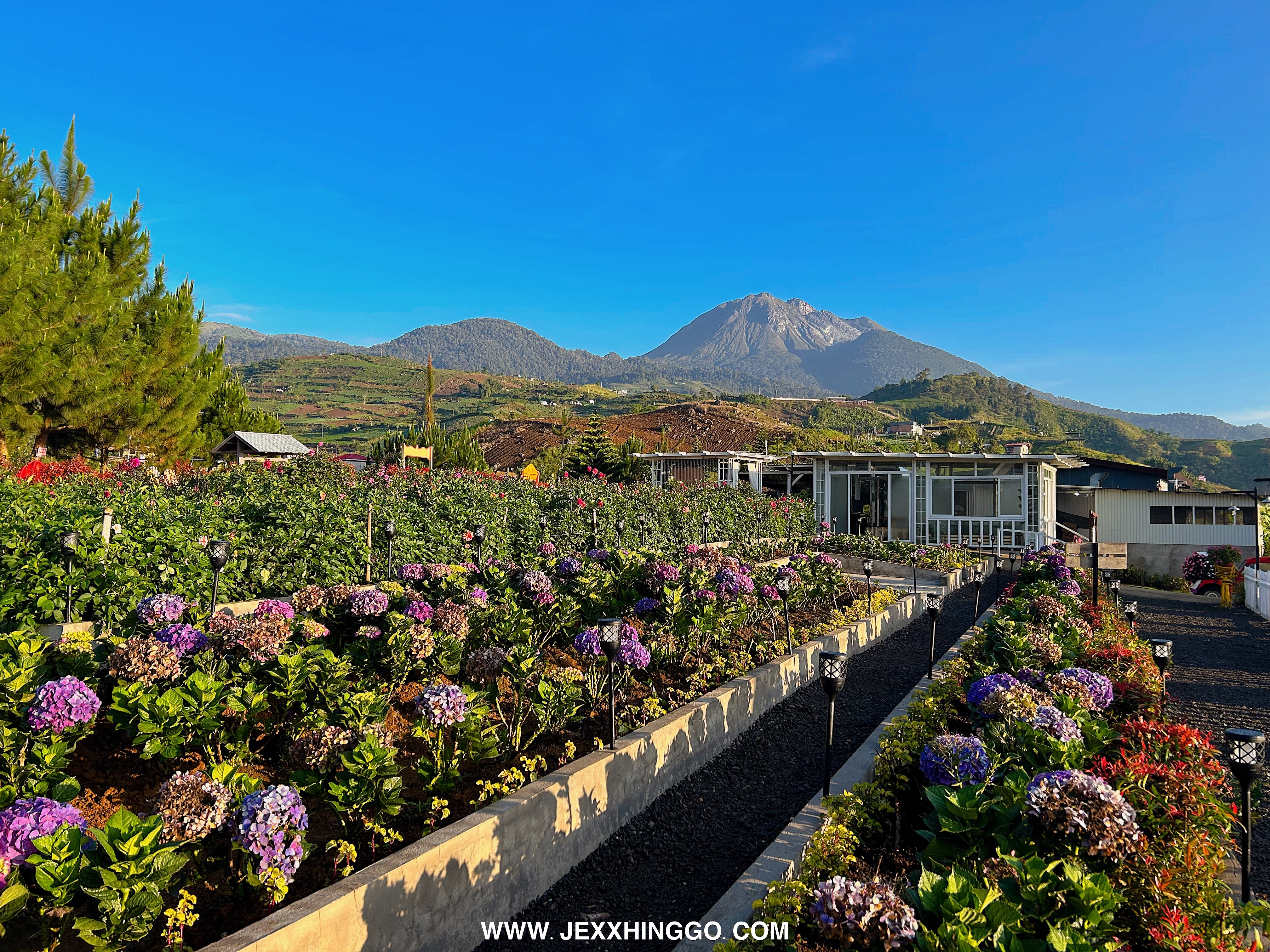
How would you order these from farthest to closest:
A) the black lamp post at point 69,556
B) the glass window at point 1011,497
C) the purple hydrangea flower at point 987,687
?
the glass window at point 1011,497 → the black lamp post at point 69,556 → the purple hydrangea flower at point 987,687

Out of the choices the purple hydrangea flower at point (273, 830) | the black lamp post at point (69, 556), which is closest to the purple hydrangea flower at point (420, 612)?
the purple hydrangea flower at point (273, 830)

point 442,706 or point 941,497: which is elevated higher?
point 941,497

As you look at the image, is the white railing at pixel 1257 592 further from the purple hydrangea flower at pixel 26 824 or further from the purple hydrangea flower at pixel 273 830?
the purple hydrangea flower at pixel 26 824

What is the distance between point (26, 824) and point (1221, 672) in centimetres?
880

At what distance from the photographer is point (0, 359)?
35.0 feet

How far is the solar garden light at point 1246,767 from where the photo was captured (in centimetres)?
269

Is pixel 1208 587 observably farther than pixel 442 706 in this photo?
Yes

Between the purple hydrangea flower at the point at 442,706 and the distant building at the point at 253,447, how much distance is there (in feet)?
50.8

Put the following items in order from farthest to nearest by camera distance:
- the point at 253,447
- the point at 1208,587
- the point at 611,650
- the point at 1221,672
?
1. the point at 253,447
2. the point at 1208,587
3. the point at 1221,672
4. the point at 611,650

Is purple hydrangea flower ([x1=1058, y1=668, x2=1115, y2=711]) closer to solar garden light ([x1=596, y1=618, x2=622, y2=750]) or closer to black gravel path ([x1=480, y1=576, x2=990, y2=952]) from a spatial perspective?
black gravel path ([x1=480, y1=576, x2=990, y2=952])

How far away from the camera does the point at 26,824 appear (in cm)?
182

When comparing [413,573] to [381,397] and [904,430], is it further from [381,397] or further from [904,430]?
[381,397]

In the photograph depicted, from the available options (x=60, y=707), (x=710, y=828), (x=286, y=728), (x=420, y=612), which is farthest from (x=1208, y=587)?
(x=60, y=707)

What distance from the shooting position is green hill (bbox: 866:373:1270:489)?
7194 cm
